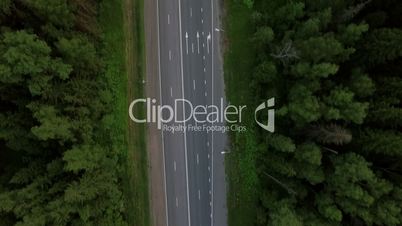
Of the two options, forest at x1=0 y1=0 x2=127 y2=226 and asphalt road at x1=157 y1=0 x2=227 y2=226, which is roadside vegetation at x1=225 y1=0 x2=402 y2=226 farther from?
forest at x1=0 y1=0 x2=127 y2=226

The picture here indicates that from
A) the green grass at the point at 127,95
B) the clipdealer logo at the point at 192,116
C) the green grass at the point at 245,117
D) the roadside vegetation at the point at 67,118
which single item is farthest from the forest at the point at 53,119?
the green grass at the point at 245,117

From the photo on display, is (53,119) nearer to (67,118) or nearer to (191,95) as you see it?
(67,118)

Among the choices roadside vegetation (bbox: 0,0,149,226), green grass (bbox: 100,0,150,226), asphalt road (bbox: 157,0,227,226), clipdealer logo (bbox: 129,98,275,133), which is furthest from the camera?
clipdealer logo (bbox: 129,98,275,133)

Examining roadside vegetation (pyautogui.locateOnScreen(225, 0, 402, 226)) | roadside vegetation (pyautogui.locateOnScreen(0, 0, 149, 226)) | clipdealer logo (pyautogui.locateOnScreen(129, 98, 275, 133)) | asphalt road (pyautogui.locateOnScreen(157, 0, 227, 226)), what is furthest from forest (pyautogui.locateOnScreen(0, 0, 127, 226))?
roadside vegetation (pyautogui.locateOnScreen(225, 0, 402, 226))

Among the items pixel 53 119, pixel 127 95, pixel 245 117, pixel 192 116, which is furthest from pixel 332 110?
pixel 53 119

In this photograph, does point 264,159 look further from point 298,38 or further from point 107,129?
point 107,129

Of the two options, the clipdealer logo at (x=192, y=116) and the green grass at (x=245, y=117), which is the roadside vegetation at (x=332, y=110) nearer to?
the green grass at (x=245, y=117)
